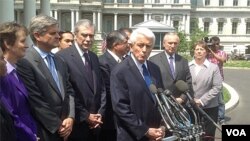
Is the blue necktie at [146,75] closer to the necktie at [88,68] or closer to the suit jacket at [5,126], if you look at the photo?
the necktie at [88,68]

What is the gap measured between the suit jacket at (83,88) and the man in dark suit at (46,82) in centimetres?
35

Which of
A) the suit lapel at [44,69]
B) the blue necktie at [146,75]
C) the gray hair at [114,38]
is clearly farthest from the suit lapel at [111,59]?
the suit lapel at [44,69]

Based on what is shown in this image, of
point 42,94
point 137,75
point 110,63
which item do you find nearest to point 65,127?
point 42,94

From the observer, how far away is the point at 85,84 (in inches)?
198

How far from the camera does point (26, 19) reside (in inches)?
488

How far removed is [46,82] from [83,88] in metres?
0.81

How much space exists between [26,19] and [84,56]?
7.69 m

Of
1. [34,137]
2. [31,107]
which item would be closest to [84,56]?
[31,107]

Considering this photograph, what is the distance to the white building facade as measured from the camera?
74875 millimetres

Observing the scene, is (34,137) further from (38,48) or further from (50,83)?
(38,48)

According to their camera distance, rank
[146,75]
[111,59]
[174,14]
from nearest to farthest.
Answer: [146,75]
[111,59]
[174,14]

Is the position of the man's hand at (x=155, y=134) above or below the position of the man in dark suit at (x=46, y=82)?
below

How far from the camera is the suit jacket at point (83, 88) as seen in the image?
196 inches

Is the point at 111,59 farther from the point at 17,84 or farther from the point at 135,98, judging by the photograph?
the point at 17,84
